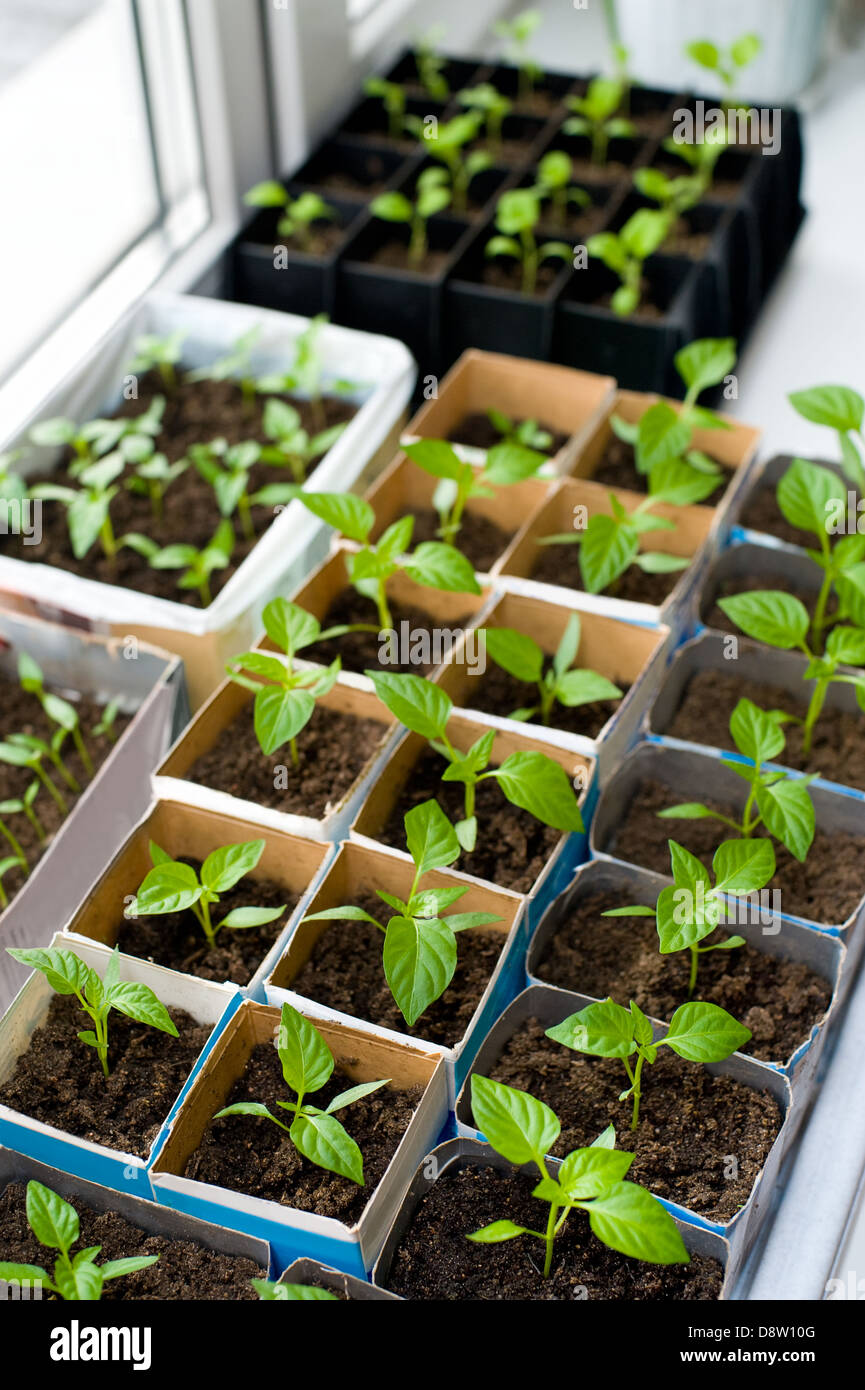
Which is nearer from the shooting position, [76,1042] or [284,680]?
[76,1042]

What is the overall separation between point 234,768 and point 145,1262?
1.84 feet

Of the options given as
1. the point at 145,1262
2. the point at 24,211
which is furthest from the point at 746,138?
the point at 145,1262

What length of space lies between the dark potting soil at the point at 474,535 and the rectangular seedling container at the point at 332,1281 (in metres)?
0.89

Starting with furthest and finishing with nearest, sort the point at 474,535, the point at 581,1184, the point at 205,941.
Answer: the point at 474,535
the point at 205,941
the point at 581,1184

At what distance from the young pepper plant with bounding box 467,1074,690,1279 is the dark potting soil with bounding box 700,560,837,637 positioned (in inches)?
30.0

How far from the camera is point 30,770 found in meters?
1.63

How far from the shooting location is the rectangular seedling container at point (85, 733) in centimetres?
141

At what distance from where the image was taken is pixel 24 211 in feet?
6.31

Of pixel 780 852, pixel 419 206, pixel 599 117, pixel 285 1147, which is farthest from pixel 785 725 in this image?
pixel 599 117

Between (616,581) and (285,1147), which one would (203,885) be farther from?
(616,581)

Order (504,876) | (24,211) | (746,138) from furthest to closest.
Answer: (746,138), (24,211), (504,876)

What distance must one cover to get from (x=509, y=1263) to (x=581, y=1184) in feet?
0.50

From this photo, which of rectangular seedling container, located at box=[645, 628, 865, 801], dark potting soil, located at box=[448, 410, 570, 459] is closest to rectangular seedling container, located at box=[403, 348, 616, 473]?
dark potting soil, located at box=[448, 410, 570, 459]
